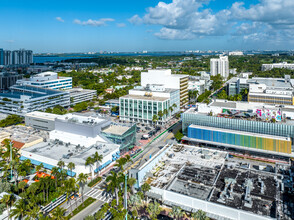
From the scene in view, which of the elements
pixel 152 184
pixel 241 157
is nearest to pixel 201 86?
pixel 241 157

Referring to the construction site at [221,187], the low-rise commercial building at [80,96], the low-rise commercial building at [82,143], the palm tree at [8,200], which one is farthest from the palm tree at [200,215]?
the low-rise commercial building at [80,96]

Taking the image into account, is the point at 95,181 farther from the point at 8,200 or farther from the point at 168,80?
the point at 168,80

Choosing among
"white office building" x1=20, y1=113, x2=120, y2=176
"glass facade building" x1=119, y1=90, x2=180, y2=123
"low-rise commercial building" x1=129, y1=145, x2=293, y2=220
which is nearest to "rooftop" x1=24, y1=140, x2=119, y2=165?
"white office building" x1=20, y1=113, x2=120, y2=176

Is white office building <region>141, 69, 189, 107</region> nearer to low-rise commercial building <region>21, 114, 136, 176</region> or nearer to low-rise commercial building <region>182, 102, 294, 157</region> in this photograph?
low-rise commercial building <region>182, 102, 294, 157</region>

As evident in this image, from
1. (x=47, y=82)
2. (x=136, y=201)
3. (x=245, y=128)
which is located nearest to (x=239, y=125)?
(x=245, y=128)

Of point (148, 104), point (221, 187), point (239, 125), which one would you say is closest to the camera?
point (221, 187)

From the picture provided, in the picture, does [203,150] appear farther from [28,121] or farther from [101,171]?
[28,121]
